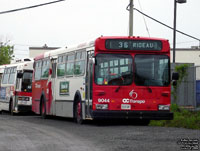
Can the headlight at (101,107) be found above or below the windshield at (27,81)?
below

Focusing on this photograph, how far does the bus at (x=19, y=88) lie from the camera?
3259 cm

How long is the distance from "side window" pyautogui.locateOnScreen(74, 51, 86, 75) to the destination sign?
1721 mm

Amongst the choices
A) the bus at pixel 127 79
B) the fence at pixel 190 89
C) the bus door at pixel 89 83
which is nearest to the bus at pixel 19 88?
the fence at pixel 190 89

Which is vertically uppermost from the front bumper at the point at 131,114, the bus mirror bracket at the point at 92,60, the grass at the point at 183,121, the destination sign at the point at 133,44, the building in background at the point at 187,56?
the building in background at the point at 187,56

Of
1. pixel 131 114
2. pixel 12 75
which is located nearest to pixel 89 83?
pixel 131 114

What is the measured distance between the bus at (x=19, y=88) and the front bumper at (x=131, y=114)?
1365 cm

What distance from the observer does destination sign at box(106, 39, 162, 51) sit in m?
20.0

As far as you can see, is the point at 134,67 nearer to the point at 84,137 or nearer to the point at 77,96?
Answer: the point at 77,96

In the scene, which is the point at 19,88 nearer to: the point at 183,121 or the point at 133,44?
the point at 133,44

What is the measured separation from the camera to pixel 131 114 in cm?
1969

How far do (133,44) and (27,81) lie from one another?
45.5ft

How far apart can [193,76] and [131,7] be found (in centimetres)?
437

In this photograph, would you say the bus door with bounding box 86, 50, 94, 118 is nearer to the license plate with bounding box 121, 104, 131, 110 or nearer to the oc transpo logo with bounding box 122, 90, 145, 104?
the license plate with bounding box 121, 104, 131, 110

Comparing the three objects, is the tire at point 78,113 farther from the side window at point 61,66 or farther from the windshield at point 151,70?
the windshield at point 151,70
